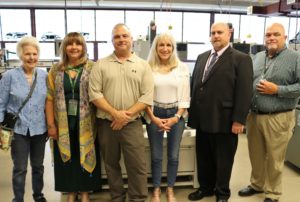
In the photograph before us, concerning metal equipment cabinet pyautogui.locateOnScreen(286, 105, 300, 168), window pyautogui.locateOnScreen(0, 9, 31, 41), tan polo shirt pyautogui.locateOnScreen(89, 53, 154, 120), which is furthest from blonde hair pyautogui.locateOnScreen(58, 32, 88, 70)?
window pyautogui.locateOnScreen(0, 9, 31, 41)

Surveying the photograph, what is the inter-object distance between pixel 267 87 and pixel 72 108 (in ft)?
5.22

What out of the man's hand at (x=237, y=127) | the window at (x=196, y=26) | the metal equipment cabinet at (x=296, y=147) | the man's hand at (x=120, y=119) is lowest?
the metal equipment cabinet at (x=296, y=147)

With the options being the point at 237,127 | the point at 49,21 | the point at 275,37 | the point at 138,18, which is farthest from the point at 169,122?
the point at 49,21

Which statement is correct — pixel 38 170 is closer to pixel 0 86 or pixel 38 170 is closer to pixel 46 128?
pixel 46 128

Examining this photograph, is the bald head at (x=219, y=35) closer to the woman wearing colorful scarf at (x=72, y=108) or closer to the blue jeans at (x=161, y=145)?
the blue jeans at (x=161, y=145)

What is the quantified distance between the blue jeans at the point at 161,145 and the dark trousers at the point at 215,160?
0.83 ft

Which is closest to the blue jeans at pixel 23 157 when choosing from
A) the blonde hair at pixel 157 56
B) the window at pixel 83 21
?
the blonde hair at pixel 157 56

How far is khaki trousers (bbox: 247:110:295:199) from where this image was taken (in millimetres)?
2502

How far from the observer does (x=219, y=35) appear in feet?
7.85

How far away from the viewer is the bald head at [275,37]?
2418 mm

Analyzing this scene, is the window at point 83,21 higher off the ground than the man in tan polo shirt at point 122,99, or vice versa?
the window at point 83,21

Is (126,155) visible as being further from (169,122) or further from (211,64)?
(211,64)

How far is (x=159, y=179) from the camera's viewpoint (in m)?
2.64

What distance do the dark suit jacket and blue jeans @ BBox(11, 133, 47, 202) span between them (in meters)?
1.35
